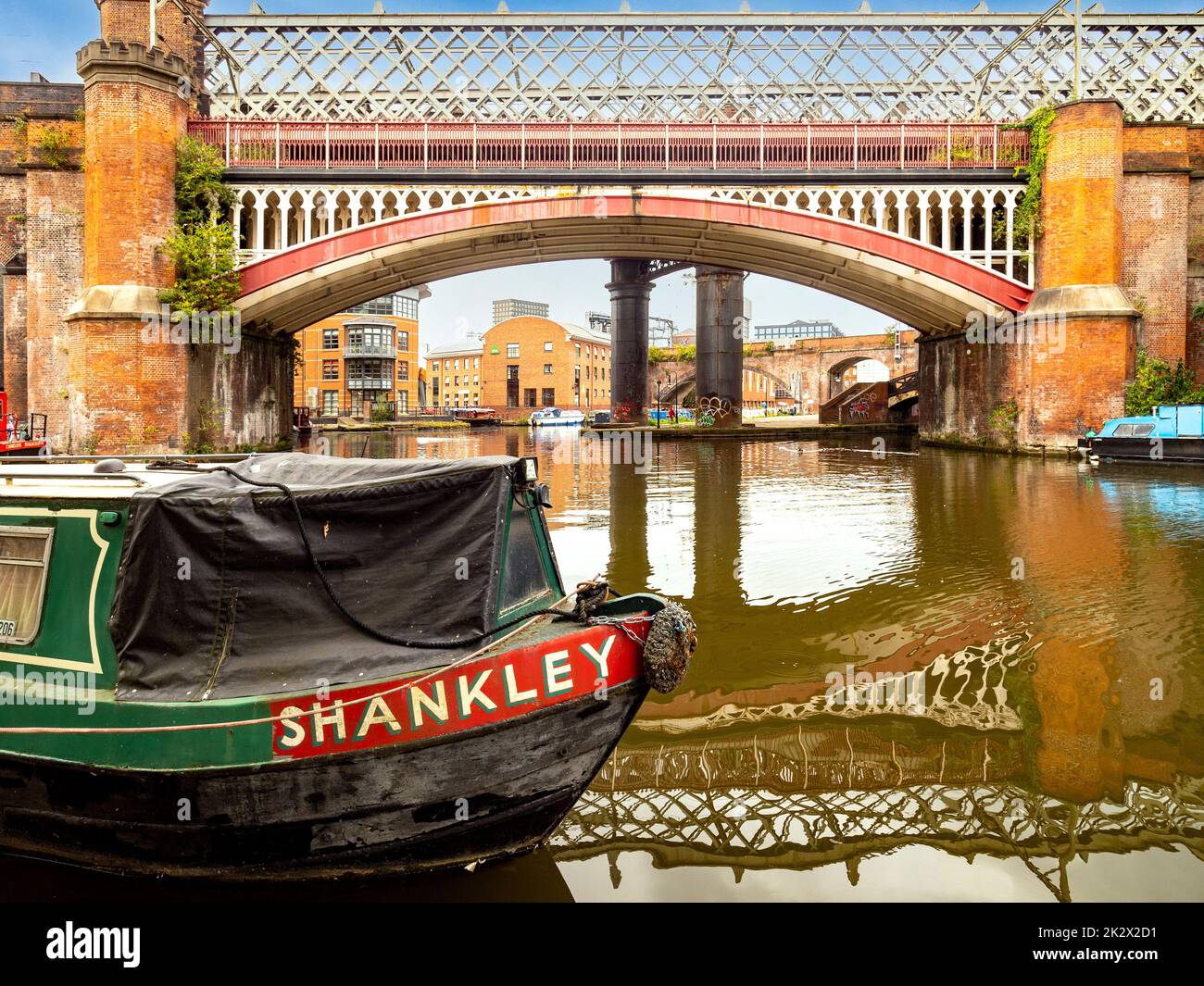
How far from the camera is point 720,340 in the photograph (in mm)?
42219

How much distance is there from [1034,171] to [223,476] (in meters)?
26.7

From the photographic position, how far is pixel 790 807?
4.61 m

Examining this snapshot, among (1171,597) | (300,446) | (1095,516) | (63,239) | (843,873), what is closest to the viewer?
(843,873)

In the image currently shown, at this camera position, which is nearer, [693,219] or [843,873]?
[843,873]

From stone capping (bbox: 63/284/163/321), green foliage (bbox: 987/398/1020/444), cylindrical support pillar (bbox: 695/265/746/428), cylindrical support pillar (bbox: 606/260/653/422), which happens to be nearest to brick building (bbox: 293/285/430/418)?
cylindrical support pillar (bbox: 606/260/653/422)

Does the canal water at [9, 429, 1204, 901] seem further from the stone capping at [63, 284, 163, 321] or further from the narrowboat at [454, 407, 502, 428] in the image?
the narrowboat at [454, 407, 502, 428]

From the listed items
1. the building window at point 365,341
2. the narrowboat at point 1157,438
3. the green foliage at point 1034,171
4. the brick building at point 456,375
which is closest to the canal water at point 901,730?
the narrowboat at point 1157,438

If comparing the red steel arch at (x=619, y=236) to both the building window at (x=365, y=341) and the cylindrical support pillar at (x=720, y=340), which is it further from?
the building window at (x=365, y=341)

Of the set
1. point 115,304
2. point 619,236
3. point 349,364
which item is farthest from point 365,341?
point 115,304

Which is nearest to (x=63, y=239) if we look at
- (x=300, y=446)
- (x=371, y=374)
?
(x=300, y=446)

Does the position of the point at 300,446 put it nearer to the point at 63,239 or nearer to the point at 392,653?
the point at 63,239

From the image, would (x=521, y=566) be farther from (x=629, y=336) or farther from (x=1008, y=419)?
(x=629, y=336)
